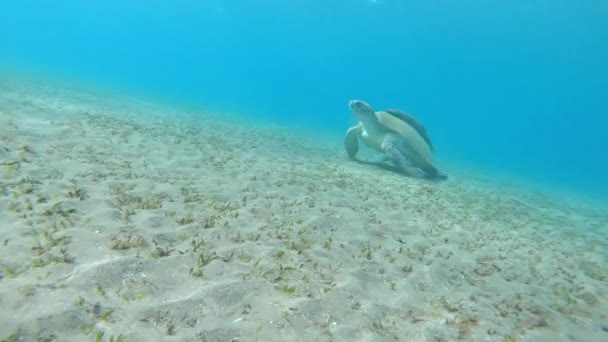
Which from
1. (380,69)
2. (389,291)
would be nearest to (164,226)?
(389,291)

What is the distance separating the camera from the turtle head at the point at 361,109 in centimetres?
1195

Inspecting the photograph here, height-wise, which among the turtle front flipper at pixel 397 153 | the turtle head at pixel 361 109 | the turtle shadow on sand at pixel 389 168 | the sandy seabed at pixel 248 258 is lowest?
the sandy seabed at pixel 248 258

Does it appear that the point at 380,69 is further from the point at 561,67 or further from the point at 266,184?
the point at 266,184

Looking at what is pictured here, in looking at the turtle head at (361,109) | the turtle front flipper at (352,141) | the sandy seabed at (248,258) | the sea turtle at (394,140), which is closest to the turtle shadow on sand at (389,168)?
the sea turtle at (394,140)

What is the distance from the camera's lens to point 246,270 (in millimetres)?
4074

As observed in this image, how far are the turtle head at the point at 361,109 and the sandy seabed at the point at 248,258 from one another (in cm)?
399

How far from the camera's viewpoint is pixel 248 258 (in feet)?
14.3

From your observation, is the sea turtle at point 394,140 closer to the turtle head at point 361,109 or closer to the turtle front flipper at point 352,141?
the turtle head at point 361,109

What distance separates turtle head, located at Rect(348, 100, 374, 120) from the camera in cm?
1195

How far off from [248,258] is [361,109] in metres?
8.71

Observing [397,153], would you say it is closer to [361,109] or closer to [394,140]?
[394,140]

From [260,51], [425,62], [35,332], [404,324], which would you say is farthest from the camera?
[260,51]

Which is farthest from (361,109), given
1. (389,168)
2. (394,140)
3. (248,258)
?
(248,258)

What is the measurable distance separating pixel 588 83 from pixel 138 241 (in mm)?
127097
